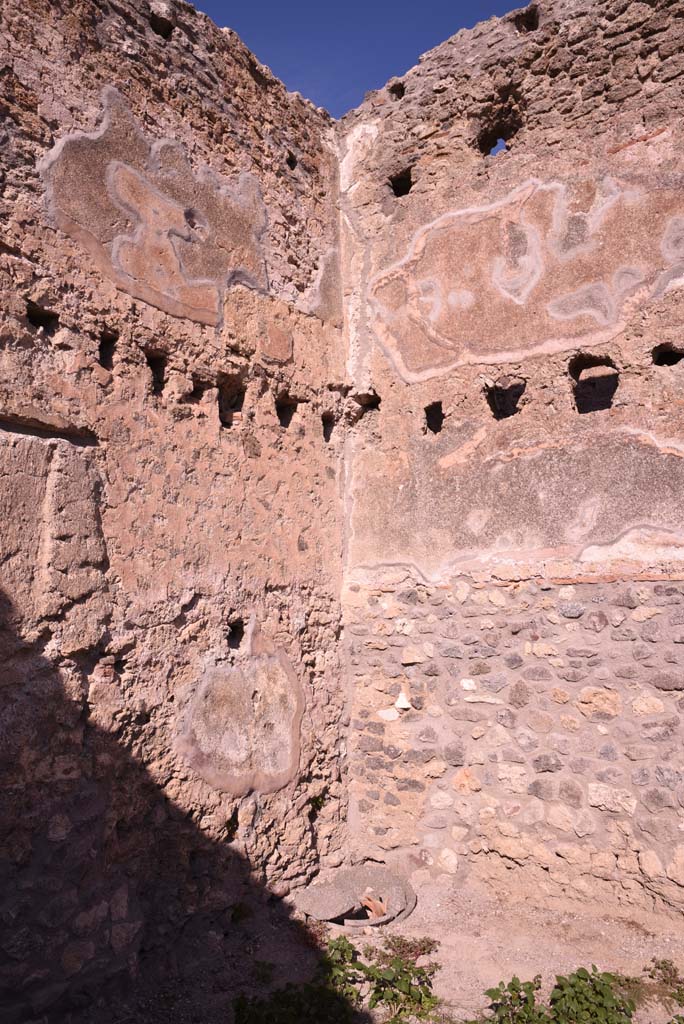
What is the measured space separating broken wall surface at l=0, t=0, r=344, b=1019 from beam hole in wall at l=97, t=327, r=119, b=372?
21 mm

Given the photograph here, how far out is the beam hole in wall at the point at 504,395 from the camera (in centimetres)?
443

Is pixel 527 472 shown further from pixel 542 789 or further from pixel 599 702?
pixel 542 789

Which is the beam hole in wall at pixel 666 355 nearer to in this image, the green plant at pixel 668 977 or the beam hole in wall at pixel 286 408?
the beam hole in wall at pixel 286 408

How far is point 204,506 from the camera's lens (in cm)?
395

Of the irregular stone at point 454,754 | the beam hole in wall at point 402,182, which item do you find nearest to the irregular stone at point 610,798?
the irregular stone at point 454,754

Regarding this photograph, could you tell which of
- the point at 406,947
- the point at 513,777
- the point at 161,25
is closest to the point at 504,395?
the point at 513,777

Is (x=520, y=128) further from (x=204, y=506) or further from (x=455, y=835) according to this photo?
(x=455, y=835)

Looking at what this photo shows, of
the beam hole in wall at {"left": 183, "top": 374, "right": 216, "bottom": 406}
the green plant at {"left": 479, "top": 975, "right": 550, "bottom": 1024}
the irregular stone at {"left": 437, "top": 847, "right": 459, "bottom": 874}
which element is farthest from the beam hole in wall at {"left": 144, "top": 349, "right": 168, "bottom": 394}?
the green plant at {"left": 479, "top": 975, "right": 550, "bottom": 1024}

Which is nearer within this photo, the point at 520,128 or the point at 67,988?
the point at 67,988

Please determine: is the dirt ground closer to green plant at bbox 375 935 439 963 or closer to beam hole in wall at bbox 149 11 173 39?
green plant at bbox 375 935 439 963

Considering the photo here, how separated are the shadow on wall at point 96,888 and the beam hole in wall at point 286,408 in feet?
6.65

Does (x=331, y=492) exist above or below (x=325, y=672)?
above

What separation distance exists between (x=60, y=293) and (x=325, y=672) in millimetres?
2534

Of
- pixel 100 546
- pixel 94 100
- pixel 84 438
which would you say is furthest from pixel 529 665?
pixel 94 100
